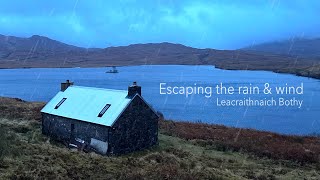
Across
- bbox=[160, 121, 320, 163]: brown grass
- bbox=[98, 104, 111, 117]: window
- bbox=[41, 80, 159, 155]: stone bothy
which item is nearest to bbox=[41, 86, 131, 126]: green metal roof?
bbox=[41, 80, 159, 155]: stone bothy

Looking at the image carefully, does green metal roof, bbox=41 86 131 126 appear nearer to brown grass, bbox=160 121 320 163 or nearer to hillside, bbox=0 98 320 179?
hillside, bbox=0 98 320 179

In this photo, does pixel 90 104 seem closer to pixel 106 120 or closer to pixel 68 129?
pixel 68 129

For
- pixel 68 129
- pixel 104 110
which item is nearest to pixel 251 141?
pixel 104 110

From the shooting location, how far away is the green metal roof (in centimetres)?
3294

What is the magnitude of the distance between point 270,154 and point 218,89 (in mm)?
73840

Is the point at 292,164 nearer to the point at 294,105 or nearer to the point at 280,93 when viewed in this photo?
the point at 294,105

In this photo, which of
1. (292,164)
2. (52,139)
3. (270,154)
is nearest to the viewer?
(292,164)

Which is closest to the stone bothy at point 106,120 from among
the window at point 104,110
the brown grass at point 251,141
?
the window at point 104,110

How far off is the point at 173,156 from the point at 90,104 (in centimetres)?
1304

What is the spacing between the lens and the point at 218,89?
10725 cm

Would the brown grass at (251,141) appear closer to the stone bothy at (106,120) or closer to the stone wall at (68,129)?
the stone bothy at (106,120)

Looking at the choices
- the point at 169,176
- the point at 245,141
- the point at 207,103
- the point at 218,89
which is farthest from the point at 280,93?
the point at 169,176

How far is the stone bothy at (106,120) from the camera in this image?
32.6 m

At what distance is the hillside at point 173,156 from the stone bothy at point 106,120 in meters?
1.22
